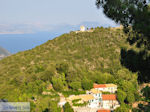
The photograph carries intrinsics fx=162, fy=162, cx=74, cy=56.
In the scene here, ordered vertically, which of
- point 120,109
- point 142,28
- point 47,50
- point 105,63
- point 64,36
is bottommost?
point 120,109

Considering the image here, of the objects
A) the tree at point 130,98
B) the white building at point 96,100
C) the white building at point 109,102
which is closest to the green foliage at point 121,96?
the tree at point 130,98

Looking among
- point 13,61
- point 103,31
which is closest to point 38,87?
point 13,61

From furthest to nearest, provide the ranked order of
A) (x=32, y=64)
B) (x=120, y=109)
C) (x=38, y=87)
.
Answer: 1. (x=32, y=64)
2. (x=38, y=87)
3. (x=120, y=109)

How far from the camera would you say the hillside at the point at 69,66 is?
4634cm

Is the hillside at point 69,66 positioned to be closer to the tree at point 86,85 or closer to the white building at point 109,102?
the tree at point 86,85

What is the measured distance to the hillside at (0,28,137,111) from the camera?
46.3m

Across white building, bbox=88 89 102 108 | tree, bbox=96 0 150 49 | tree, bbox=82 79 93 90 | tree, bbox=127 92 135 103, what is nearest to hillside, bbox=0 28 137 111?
tree, bbox=82 79 93 90

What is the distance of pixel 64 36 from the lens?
83.2 metres

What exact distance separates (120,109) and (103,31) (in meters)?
57.5

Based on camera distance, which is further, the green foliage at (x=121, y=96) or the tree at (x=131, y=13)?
the green foliage at (x=121, y=96)

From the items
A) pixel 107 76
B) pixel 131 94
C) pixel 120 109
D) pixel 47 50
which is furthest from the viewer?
pixel 47 50

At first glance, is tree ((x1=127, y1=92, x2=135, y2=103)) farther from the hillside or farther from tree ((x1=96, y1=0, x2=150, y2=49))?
tree ((x1=96, y1=0, x2=150, y2=49))

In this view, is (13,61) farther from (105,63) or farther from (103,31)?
(103,31)

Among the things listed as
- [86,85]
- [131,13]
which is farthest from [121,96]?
[131,13]
